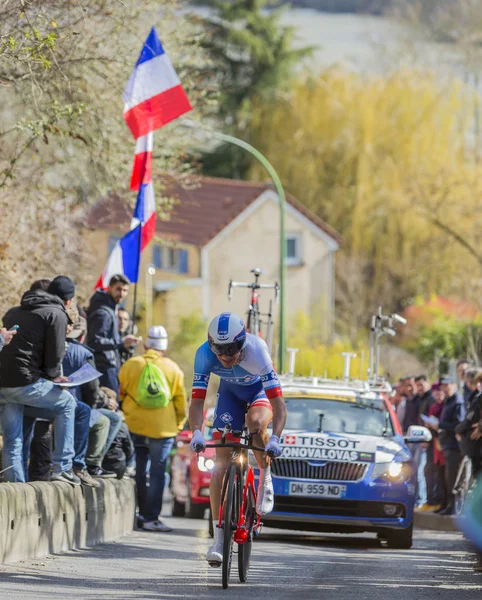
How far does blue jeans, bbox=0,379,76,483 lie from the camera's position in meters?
11.2

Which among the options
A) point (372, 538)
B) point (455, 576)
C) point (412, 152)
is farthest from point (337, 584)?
point (412, 152)

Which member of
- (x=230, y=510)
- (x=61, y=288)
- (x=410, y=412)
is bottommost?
(x=230, y=510)

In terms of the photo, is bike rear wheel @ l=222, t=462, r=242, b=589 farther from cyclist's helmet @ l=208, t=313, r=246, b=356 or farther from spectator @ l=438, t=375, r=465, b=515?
spectator @ l=438, t=375, r=465, b=515

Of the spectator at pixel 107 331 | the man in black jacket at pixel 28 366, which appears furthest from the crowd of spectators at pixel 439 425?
the man in black jacket at pixel 28 366

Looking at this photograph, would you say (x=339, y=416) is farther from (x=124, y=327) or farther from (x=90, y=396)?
(x=90, y=396)

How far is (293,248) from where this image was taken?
6531 centimetres

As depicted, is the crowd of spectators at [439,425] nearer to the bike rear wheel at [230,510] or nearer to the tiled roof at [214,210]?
the bike rear wheel at [230,510]

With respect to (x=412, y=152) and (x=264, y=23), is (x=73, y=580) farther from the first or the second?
(x=264, y=23)

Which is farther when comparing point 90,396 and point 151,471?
point 151,471

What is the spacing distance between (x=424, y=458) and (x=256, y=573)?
36.5 ft

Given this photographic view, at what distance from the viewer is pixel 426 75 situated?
56844 mm

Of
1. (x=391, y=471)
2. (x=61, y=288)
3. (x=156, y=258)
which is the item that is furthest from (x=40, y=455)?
(x=156, y=258)

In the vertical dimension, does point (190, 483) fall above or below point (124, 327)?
below

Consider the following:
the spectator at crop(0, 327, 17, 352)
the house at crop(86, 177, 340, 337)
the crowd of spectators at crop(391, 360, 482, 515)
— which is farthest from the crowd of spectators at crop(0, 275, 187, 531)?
the house at crop(86, 177, 340, 337)
